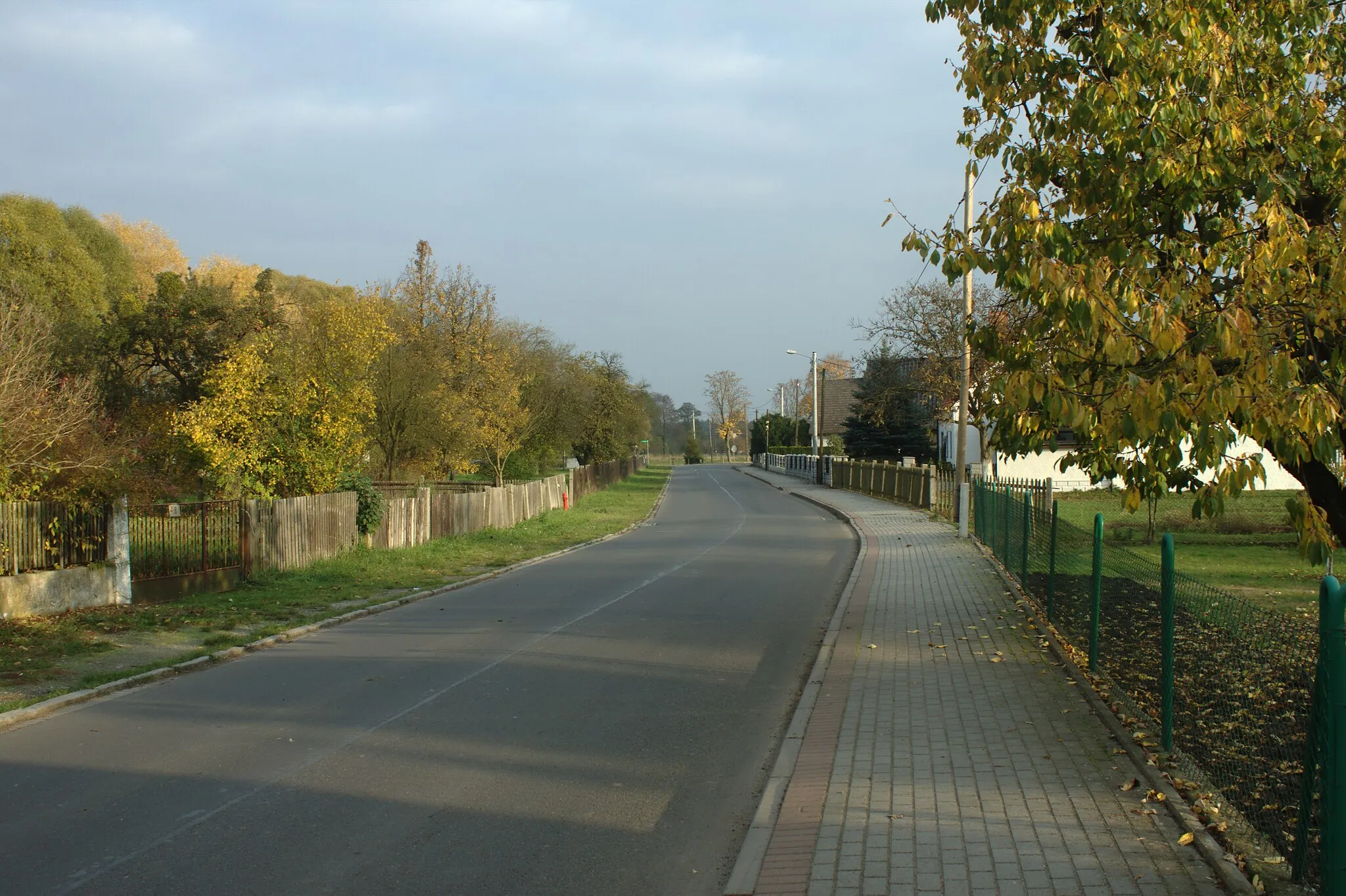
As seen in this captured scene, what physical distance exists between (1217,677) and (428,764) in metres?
4.97

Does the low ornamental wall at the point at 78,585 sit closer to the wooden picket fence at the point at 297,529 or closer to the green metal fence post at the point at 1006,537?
the wooden picket fence at the point at 297,529

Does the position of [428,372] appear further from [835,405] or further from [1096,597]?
[835,405]

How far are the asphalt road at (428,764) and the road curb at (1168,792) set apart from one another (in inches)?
86.8

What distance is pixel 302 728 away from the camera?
770 centimetres

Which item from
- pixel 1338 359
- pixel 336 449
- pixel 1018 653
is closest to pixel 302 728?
pixel 1018 653

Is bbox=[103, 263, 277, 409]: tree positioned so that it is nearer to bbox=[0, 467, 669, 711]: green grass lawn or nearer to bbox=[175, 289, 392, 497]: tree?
bbox=[175, 289, 392, 497]: tree

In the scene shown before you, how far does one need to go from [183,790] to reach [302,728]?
1475 millimetres

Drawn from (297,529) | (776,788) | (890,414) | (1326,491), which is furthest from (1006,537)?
(890,414)

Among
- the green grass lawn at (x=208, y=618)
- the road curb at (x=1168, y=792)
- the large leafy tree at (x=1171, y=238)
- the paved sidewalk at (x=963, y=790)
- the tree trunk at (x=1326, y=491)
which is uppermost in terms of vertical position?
the large leafy tree at (x=1171, y=238)

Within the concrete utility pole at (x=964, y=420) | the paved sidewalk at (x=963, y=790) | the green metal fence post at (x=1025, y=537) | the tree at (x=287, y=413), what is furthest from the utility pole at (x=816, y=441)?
the paved sidewalk at (x=963, y=790)

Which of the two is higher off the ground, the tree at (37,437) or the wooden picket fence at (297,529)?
the tree at (37,437)

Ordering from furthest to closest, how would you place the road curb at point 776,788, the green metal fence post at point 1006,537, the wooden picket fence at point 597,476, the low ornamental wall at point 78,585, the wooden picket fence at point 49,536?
the wooden picket fence at point 597,476 < the green metal fence post at point 1006,537 < the wooden picket fence at point 49,536 < the low ornamental wall at point 78,585 < the road curb at point 776,788

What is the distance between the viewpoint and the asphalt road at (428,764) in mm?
5016

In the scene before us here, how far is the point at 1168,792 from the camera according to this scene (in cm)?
549
